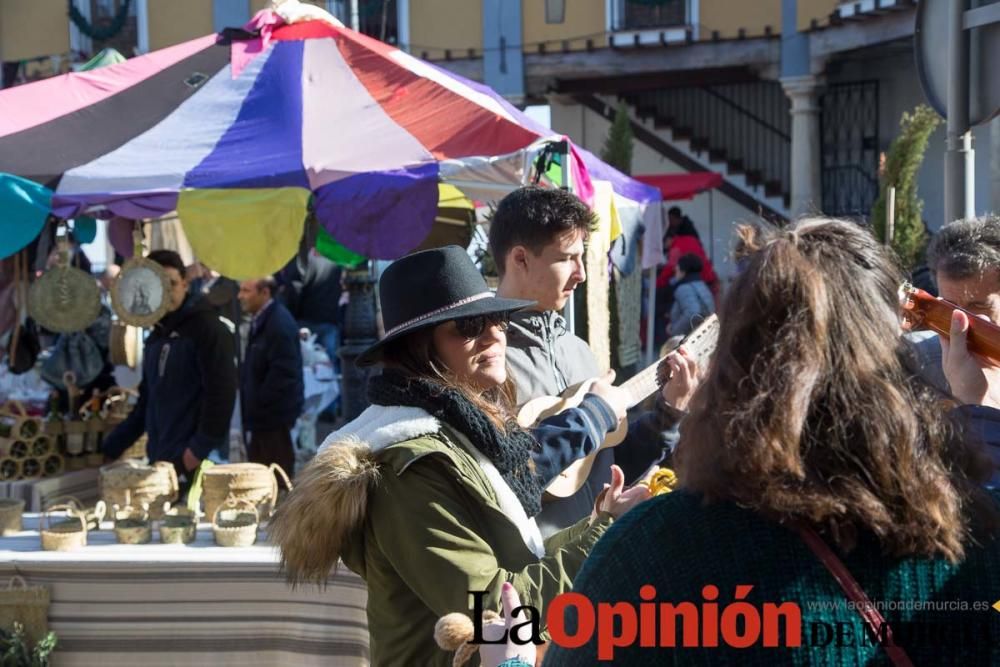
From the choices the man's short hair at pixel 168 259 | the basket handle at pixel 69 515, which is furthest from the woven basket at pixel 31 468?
the basket handle at pixel 69 515

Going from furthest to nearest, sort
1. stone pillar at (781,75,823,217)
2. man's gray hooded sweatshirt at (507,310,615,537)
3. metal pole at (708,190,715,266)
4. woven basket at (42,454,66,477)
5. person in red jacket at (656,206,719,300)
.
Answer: metal pole at (708,190,715,266), stone pillar at (781,75,823,217), person in red jacket at (656,206,719,300), woven basket at (42,454,66,477), man's gray hooded sweatshirt at (507,310,615,537)

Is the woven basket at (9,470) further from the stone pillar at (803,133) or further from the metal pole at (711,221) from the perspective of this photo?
the metal pole at (711,221)

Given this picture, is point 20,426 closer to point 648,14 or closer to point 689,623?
point 689,623

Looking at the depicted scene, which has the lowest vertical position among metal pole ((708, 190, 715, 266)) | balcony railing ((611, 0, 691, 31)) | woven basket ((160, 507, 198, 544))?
woven basket ((160, 507, 198, 544))

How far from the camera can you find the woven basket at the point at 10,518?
435 cm

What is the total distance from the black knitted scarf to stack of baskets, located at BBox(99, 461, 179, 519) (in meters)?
2.59

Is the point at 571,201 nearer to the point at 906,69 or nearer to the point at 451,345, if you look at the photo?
the point at 451,345

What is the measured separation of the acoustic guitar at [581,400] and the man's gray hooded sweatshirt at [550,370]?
0.19ft

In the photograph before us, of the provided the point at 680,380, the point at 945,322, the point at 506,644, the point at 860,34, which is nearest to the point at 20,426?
the point at 680,380

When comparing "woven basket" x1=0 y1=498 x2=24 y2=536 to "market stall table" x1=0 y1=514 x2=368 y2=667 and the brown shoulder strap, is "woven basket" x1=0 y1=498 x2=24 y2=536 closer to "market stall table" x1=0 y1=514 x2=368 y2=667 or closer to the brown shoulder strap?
"market stall table" x1=0 y1=514 x2=368 y2=667

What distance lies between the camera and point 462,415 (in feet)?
7.07

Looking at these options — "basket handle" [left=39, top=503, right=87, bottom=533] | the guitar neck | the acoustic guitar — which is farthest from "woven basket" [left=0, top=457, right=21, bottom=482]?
the guitar neck

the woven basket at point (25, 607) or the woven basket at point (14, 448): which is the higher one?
the woven basket at point (14, 448)

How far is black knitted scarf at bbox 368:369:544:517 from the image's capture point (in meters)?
2.16
